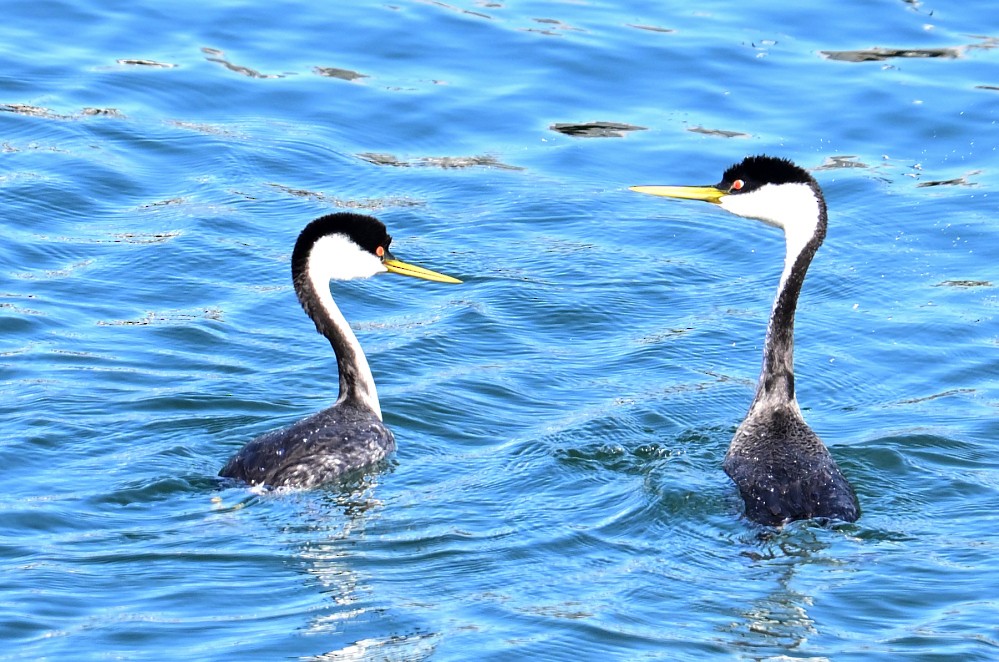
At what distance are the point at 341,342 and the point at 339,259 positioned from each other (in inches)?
19.7

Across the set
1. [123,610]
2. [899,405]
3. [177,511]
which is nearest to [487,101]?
Result: [899,405]

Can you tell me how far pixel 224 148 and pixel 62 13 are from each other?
4281 millimetres

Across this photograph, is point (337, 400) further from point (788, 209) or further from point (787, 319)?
point (788, 209)

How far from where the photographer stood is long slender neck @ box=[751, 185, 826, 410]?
30.7 feet

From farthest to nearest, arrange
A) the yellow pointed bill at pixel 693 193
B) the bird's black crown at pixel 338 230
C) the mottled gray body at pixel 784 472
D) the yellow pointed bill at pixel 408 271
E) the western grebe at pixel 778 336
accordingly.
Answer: the yellow pointed bill at pixel 408 271 < the bird's black crown at pixel 338 230 < the yellow pointed bill at pixel 693 193 < the western grebe at pixel 778 336 < the mottled gray body at pixel 784 472

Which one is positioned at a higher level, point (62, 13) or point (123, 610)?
point (62, 13)

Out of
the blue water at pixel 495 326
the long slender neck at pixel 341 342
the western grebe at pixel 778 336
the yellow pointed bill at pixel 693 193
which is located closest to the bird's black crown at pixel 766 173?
the western grebe at pixel 778 336

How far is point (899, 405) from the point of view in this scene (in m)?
10.5

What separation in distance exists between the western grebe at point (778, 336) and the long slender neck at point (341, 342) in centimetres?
196

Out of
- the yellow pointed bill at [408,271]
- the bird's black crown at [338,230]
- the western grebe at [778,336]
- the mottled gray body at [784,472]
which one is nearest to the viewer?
the mottled gray body at [784,472]

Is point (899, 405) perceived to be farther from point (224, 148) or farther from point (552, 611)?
point (224, 148)

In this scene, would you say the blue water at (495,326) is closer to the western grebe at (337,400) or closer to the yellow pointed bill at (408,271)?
the western grebe at (337,400)

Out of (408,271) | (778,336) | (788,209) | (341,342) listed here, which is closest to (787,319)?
(778,336)

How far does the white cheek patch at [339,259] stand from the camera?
991 cm
